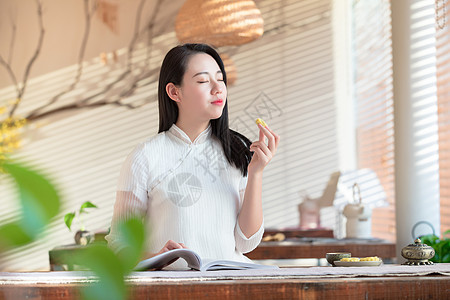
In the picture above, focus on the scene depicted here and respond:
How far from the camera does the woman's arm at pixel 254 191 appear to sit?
1454mm

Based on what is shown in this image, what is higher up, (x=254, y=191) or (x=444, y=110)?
(x=444, y=110)

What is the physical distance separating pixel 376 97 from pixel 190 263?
3.92 m

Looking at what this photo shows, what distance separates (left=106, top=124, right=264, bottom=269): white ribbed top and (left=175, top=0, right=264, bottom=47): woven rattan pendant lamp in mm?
2290

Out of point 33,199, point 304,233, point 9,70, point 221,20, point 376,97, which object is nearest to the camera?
point 33,199

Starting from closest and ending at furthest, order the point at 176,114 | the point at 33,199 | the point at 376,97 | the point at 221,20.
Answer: the point at 33,199 < the point at 176,114 < the point at 221,20 < the point at 376,97

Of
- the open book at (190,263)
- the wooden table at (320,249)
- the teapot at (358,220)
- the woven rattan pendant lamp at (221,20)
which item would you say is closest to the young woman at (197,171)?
the open book at (190,263)

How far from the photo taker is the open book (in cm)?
128

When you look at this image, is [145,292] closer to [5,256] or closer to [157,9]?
[5,256]

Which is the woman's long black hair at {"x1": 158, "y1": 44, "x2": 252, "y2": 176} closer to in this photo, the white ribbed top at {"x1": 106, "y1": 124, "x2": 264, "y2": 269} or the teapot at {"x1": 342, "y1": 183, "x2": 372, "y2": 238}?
the white ribbed top at {"x1": 106, "y1": 124, "x2": 264, "y2": 269}

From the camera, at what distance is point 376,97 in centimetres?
505

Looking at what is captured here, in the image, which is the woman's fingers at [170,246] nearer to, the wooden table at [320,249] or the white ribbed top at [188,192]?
the white ribbed top at [188,192]

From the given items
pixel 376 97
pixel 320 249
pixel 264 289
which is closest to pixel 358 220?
pixel 320 249

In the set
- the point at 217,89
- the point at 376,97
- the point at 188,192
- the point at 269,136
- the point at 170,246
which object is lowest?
the point at 170,246

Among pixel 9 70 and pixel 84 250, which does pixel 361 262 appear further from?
pixel 9 70
